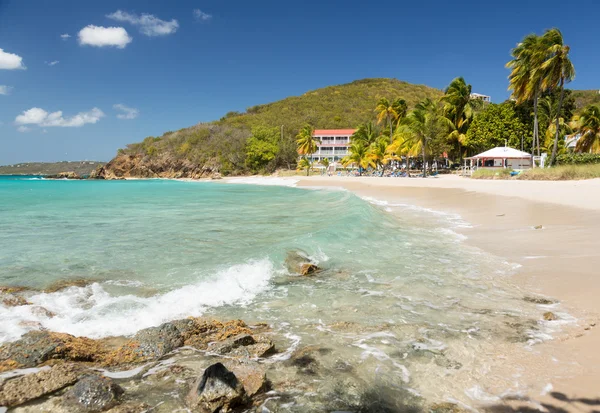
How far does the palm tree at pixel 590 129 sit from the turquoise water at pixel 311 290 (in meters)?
40.3

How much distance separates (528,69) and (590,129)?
1379 cm

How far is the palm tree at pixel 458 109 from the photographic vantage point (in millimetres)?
47688

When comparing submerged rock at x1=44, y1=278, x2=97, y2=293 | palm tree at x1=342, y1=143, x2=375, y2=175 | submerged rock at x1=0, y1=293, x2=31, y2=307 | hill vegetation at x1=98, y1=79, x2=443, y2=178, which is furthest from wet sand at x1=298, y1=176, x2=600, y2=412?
hill vegetation at x1=98, y1=79, x2=443, y2=178

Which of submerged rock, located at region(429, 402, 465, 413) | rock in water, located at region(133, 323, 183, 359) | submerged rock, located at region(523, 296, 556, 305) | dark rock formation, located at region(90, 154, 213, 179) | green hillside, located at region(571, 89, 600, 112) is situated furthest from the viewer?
dark rock formation, located at region(90, 154, 213, 179)

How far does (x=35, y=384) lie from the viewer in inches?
131

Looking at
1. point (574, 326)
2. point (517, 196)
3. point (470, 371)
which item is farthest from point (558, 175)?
point (470, 371)

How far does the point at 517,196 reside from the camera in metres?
19.7

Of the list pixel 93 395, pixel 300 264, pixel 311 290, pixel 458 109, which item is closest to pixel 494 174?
pixel 458 109

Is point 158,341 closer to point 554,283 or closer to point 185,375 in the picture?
point 185,375

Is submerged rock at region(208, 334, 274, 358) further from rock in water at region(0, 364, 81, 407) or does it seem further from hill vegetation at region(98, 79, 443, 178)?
hill vegetation at region(98, 79, 443, 178)

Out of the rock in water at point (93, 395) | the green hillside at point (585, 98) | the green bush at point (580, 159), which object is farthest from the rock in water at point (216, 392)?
the green hillside at point (585, 98)

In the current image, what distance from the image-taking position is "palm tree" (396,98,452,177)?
4466 cm

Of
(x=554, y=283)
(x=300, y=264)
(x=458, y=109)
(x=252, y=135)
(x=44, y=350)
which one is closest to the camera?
(x=44, y=350)

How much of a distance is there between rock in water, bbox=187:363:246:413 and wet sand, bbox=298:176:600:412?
217 centimetres
